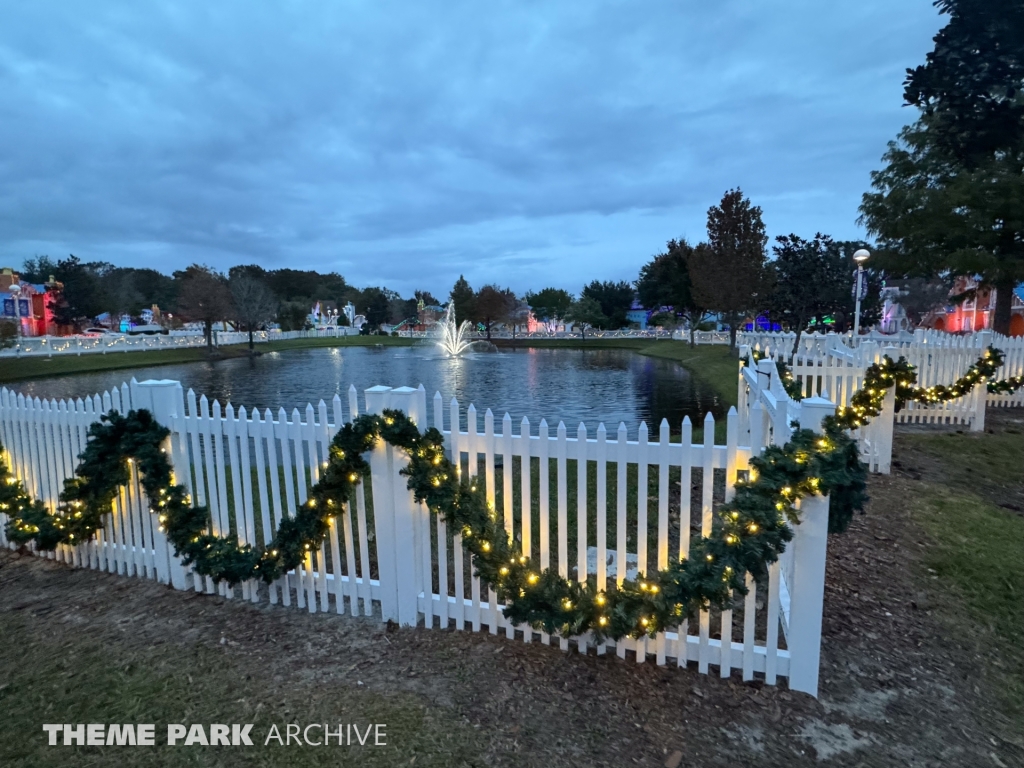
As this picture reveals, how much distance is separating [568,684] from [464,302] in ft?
199

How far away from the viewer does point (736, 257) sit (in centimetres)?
2947

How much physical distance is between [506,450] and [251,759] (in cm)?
199

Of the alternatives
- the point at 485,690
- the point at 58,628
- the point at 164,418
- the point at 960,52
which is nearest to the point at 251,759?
the point at 485,690

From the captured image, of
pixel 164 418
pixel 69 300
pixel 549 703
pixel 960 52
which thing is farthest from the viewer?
pixel 69 300

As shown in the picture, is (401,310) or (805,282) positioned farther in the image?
(401,310)

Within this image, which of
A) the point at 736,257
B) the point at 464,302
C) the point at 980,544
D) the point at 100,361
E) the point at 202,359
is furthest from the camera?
the point at 464,302

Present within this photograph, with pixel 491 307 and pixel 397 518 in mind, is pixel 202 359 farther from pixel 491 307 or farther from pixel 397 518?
pixel 397 518

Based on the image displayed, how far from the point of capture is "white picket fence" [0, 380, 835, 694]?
3152 millimetres

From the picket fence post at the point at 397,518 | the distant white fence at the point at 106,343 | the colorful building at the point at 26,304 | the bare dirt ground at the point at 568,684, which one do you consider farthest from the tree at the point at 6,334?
the picket fence post at the point at 397,518

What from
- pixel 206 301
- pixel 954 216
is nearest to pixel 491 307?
pixel 206 301

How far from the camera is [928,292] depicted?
54.3 metres

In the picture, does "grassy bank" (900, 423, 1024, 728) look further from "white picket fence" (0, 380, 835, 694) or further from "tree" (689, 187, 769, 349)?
"tree" (689, 187, 769, 349)

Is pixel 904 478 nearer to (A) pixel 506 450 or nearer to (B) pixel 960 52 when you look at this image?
(A) pixel 506 450

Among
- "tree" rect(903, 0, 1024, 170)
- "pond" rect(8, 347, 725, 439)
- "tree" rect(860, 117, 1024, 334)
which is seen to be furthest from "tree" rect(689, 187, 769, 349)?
"tree" rect(903, 0, 1024, 170)
